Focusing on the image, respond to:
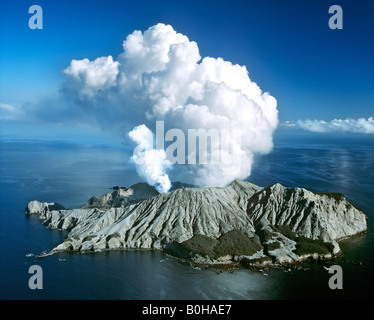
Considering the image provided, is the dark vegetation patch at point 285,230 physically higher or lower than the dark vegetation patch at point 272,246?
higher

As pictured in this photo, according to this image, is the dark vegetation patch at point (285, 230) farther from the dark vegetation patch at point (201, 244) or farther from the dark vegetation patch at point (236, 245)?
the dark vegetation patch at point (201, 244)

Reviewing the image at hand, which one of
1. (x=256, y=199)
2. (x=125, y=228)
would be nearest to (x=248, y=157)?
(x=256, y=199)

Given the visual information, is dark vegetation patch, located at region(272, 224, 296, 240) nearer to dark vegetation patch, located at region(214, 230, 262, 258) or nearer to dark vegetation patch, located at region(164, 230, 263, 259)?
dark vegetation patch, located at region(164, 230, 263, 259)

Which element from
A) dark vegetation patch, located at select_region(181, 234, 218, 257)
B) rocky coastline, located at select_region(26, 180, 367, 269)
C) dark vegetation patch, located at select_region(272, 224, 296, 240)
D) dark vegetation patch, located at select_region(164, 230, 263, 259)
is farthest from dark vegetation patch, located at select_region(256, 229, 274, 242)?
dark vegetation patch, located at select_region(181, 234, 218, 257)

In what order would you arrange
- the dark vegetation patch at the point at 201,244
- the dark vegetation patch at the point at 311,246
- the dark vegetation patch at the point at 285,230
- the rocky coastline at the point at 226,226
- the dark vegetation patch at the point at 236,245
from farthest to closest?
the dark vegetation patch at the point at 285,230 → the dark vegetation patch at the point at 311,246 → the rocky coastline at the point at 226,226 → the dark vegetation patch at the point at 201,244 → the dark vegetation patch at the point at 236,245

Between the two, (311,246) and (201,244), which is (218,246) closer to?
(201,244)

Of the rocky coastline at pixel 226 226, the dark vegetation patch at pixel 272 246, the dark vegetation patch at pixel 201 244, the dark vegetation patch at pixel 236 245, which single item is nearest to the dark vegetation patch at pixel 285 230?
the rocky coastline at pixel 226 226

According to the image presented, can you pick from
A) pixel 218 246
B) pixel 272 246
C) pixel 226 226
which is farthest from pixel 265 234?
pixel 218 246

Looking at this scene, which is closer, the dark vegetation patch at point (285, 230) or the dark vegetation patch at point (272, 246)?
the dark vegetation patch at point (272, 246)

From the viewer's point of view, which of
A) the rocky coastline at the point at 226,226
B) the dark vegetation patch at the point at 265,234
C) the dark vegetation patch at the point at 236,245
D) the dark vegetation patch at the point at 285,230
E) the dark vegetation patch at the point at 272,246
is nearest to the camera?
the dark vegetation patch at the point at 236,245
